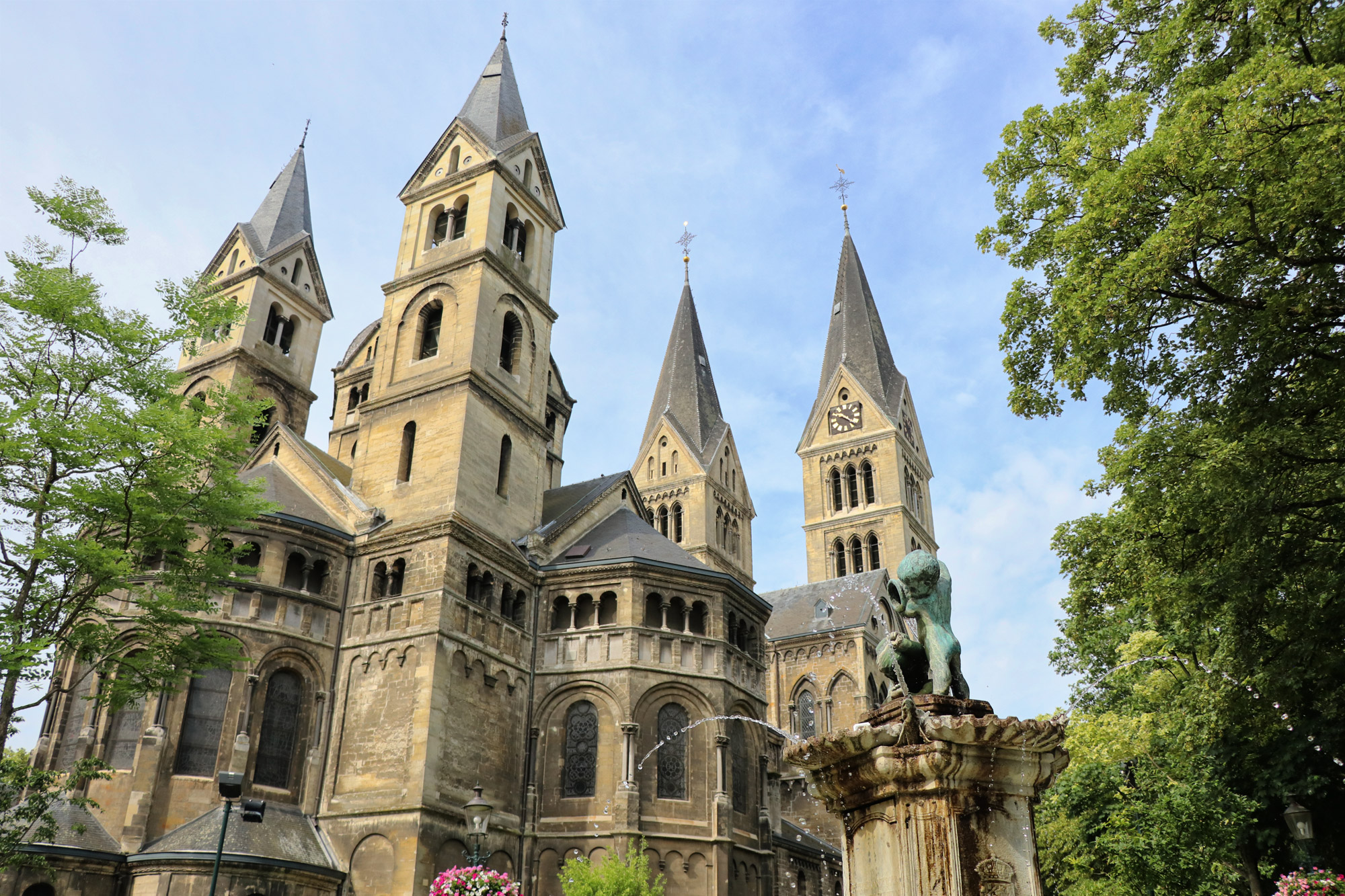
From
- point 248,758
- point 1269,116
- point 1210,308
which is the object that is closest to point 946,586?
point 1210,308

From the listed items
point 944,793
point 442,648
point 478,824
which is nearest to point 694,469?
point 442,648

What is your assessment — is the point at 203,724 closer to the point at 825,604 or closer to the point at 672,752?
the point at 672,752

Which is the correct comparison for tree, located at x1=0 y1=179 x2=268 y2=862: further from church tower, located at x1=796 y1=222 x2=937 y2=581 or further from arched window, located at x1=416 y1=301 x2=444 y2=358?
church tower, located at x1=796 y1=222 x2=937 y2=581

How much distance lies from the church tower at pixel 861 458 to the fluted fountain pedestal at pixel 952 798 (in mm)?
52951

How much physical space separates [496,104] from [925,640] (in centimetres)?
3155

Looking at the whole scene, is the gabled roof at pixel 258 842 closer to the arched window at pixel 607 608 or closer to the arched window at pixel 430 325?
the arched window at pixel 607 608

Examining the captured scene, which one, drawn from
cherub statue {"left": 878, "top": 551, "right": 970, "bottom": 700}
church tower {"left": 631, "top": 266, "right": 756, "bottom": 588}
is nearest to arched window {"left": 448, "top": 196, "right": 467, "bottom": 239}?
church tower {"left": 631, "top": 266, "right": 756, "bottom": 588}

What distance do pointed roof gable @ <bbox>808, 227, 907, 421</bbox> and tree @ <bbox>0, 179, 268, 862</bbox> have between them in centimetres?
5232

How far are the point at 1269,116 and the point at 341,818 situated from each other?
75.7 feet

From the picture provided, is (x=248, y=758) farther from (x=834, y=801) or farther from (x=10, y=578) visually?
(x=834, y=801)

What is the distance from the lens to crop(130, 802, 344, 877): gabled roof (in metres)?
21.6

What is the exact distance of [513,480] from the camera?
3042cm

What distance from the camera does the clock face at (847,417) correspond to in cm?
6588

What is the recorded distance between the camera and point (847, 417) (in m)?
66.4
